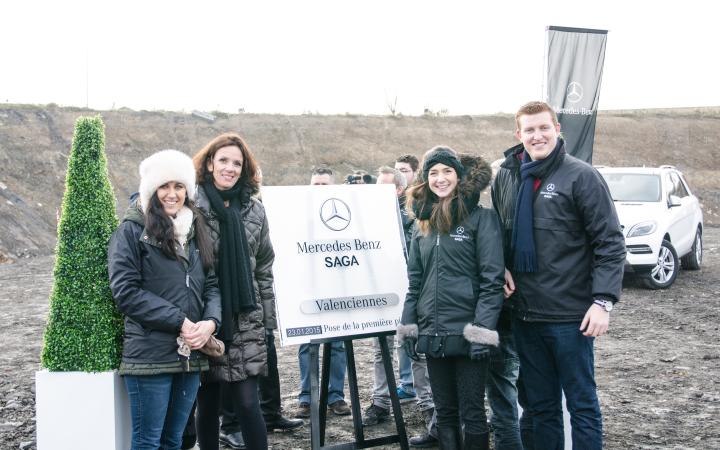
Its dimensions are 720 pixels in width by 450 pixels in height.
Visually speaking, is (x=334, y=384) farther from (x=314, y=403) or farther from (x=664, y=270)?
(x=664, y=270)

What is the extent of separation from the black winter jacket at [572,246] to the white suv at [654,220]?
8.19 metres

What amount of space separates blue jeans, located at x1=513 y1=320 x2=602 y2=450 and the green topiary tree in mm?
2384

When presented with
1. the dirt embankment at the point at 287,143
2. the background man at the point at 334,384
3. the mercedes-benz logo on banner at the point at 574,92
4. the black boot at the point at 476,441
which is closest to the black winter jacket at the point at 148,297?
the black boot at the point at 476,441

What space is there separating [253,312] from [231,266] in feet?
1.18

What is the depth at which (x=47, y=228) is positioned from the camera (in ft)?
76.4

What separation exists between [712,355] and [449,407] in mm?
5117

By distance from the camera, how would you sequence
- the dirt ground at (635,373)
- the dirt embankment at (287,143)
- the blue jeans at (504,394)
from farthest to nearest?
the dirt embankment at (287,143)
the dirt ground at (635,373)
the blue jeans at (504,394)

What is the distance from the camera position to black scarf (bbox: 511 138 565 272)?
3.77 metres

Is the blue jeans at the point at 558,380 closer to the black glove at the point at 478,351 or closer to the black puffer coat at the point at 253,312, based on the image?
the black glove at the point at 478,351

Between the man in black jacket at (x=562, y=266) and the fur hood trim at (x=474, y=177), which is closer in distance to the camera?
the man in black jacket at (x=562, y=266)

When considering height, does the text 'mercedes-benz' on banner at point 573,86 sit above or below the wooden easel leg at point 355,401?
above

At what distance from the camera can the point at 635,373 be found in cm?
716

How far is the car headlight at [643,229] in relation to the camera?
11.5 metres

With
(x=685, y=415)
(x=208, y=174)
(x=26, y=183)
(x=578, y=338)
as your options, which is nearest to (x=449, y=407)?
(x=578, y=338)
